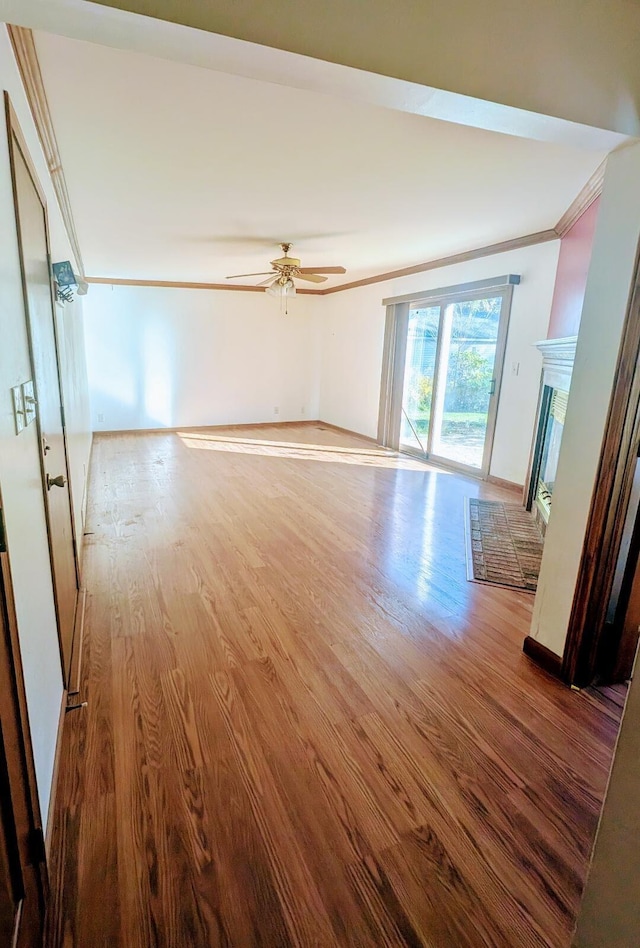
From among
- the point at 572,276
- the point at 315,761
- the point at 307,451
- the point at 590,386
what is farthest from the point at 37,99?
the point at 307,451

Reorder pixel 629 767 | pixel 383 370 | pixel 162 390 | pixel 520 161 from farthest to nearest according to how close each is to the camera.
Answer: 1. pixel 162 390
2. pixel 383 370
3. pixel 520 161
4. pixel 629 767

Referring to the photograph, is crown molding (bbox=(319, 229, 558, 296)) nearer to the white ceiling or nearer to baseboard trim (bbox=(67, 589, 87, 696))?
the white ceiling

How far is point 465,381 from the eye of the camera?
5.32 metres

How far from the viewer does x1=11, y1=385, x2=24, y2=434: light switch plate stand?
1.18 metres

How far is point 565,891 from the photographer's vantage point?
1198 millimetres

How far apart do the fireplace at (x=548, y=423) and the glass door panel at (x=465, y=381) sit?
91 centimetres

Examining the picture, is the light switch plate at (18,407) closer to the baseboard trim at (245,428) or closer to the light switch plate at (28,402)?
the light switch plate at (28,402)

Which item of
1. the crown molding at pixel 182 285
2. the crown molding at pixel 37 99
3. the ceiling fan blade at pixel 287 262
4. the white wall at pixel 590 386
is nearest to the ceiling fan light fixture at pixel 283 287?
the ceiling fan blade at pixel 287 262

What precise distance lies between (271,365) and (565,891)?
7595mm

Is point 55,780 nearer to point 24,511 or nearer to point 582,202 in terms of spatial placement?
point 24,511

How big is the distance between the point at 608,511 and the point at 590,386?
48 cm

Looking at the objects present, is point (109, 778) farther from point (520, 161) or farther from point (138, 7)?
point (520, 161)

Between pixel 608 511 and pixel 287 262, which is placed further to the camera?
pixel 287 262

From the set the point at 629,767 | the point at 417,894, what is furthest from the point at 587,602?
the point at 629,767
